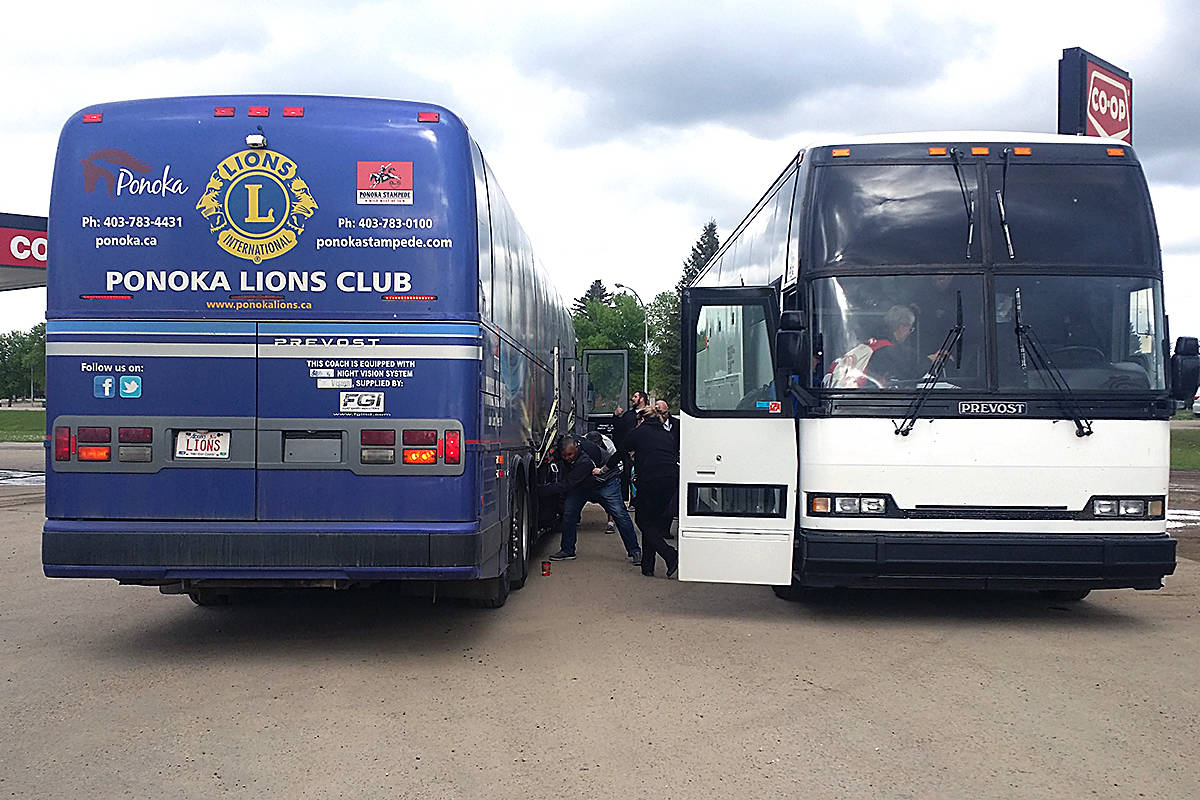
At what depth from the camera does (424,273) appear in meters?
7.17

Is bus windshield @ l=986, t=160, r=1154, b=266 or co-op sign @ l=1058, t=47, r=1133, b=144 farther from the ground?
co-op sign @ l=1058, t=47, r=1133, b=144

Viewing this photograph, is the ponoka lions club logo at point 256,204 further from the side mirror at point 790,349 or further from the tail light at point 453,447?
the side mirror at point 790,349

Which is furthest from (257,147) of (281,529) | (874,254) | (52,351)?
(874,254)

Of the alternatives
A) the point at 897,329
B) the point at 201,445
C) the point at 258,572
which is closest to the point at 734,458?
the point at 897,329

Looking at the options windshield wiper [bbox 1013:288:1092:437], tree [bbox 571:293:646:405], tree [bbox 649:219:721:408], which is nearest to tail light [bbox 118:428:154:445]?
windshield wiper [bbox 1013:288:1092:437]

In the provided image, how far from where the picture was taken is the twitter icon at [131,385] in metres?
7.10

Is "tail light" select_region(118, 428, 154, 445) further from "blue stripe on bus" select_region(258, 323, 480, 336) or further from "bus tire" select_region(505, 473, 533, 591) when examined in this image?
"bus tire" select_region(505, 473, 533, 591)

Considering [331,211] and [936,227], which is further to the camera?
[936,227]

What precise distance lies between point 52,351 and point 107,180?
3.65 feet

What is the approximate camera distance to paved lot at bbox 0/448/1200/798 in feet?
17.1

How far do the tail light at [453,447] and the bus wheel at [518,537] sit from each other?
2.04 meters

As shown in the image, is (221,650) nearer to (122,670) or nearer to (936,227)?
(122,670)

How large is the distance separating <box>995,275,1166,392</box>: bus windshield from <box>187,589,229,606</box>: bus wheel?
634 centimetres

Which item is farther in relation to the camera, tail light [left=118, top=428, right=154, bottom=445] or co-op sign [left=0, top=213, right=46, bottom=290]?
co-op sign [left=0, top=213, right=46, bottom=290]
